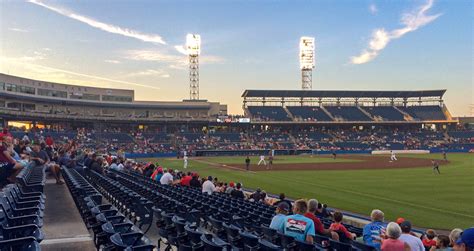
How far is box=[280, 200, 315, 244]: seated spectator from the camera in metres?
6.77

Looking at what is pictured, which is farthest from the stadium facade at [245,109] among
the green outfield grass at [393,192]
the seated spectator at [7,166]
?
the seated spectator at [7,166]

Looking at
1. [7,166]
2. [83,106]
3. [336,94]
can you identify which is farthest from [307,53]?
[7,166]

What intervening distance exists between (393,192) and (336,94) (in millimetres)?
68565

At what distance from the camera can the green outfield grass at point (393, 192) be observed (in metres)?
16.9

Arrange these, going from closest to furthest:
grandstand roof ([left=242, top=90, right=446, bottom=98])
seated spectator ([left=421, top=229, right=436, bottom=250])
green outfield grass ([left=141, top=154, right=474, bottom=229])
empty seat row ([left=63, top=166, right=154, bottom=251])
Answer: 1. empty seat row ([left=63, top=166, right=154, bottom=251])
2. seated spectator ([left=421, top=229, right=436, bottom=250])
3. green outfield grass ([left=141, top=154, right=474, bottom=229])
4. grandstand roof ([left=242, top=90, right=446, bottom=98])

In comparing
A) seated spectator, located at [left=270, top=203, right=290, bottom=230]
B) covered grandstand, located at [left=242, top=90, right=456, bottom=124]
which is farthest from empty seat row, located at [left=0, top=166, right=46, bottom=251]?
covered grandstand, located at [left=242, top=90, right=456, bottom=124]

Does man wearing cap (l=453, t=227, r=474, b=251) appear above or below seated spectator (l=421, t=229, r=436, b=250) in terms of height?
above

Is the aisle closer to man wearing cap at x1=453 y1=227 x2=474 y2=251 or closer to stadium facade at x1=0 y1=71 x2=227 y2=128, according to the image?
man wearing cap at x1=453 y1=227 x2=474 y2=251

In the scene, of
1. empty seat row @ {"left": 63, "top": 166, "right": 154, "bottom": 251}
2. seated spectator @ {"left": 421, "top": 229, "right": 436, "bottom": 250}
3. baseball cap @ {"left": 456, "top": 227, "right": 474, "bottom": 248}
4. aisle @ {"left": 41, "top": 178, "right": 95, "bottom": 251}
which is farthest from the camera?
seated spectator @ {"left": 421, "top": 229, "right": 436, "bottom": 250}

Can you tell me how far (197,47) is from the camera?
83250mm

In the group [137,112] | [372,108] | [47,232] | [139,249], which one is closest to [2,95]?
[137,112]

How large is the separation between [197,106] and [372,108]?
39.0 m

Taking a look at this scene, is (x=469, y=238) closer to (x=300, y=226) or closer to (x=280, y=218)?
(x=300, y=226)

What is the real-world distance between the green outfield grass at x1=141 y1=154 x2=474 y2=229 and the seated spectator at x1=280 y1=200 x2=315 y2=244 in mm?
9766
